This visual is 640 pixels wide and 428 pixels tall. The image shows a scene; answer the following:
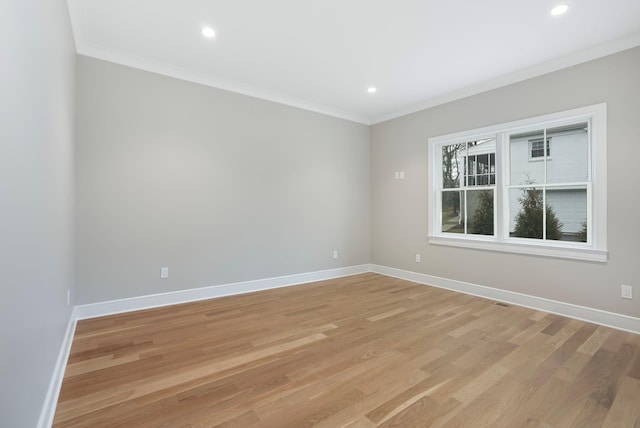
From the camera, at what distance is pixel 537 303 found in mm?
3469

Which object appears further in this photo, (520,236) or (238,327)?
(520,236)

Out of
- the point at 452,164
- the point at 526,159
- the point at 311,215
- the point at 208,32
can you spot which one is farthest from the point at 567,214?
the point at 208,32

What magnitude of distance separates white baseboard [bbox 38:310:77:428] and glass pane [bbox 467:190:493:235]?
4564 millimetres

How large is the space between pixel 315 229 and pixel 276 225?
28.2 inches

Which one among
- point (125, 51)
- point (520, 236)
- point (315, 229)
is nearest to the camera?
point (125, 51)

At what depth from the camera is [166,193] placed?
3527mm

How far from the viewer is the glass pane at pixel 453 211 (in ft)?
14.5

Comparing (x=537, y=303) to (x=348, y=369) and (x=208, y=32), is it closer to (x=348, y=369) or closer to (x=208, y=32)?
(x=348, y=369)

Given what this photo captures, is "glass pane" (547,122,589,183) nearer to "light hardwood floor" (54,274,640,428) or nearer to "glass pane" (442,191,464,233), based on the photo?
"glass pane" (442,191,464,233)

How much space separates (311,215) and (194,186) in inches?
72.0

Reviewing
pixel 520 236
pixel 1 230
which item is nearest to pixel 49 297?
pixel 1 230

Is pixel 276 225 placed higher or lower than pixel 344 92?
lower

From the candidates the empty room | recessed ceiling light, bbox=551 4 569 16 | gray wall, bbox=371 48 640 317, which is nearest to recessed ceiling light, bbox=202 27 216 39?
the empty room

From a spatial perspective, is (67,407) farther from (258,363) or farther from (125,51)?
(125,51)
